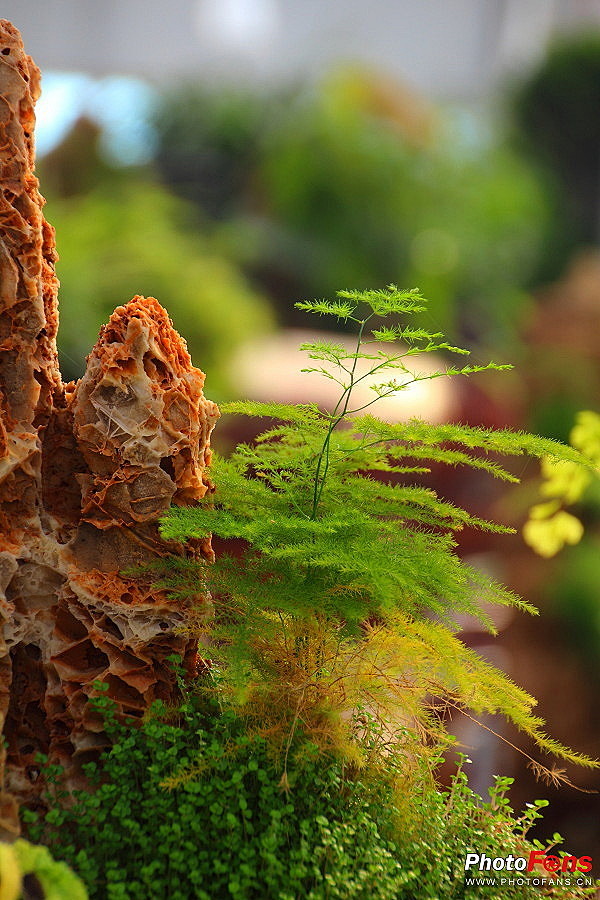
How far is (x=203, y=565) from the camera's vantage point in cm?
95

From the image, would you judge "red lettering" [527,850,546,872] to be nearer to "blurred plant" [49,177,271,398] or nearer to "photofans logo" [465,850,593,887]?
"photofans logo" [465,850,593,887]

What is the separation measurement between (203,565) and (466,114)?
9.01 ft

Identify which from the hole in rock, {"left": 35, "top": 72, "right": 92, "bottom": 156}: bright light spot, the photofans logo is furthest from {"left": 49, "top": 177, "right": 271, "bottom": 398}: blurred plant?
the photofans logo

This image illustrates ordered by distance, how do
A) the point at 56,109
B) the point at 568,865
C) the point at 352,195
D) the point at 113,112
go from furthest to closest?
the point at 352,195
the point at 113,112
the point at 56,109
the point at 568,865

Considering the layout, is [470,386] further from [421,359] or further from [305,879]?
[305,879]

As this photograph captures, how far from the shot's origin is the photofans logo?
0.94 metres

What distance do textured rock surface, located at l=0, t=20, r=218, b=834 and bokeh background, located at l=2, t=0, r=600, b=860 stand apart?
221 mm

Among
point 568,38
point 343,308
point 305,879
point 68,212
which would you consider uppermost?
point 568,38

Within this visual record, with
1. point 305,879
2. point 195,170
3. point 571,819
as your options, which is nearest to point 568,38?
point 195,170

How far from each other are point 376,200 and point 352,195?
0.08 metres

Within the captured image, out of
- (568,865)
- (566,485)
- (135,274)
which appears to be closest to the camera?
(568,865)

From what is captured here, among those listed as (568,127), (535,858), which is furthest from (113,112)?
(535,858)

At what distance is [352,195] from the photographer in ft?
8.75

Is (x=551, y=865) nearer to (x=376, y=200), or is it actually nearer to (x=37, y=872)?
(x=37, y=872)
